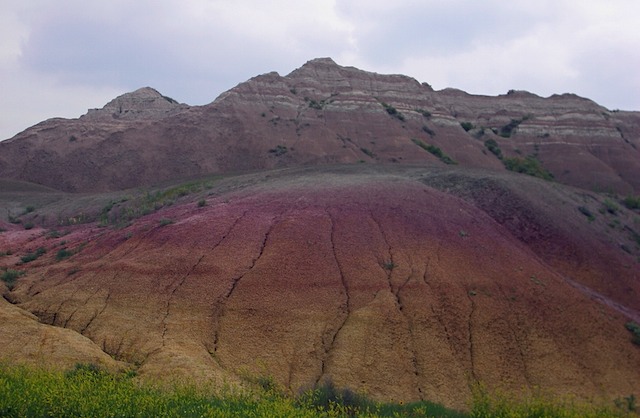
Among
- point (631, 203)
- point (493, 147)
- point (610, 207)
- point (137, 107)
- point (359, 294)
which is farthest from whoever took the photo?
point (137, 107)

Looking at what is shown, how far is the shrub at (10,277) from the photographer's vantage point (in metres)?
21.9

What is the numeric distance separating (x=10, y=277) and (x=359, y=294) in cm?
1353

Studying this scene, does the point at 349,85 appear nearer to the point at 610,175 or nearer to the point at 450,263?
the point at 610,175

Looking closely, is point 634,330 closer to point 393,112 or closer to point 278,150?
point 278,150

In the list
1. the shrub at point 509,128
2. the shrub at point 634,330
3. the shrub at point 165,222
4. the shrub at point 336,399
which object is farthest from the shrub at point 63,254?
the shrub at point 509,128

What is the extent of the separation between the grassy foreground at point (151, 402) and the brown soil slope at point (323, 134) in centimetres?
4670

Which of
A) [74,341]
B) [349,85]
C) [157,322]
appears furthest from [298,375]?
[349,85]

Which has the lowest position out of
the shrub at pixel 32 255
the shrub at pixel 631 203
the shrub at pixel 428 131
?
the shrub at pixel 631 203

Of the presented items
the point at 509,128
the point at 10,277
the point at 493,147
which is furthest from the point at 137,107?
the point at 10,277

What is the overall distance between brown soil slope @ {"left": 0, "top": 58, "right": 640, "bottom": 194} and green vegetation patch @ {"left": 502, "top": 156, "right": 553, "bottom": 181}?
4.82ft

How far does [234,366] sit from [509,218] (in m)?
17.9

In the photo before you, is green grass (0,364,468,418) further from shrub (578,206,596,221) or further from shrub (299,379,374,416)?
shrub (578,206,596,221)

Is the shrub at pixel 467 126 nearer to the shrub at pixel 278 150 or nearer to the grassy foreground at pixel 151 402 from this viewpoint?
the shrub at pixel 278 150

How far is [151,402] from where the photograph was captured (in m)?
10.4
